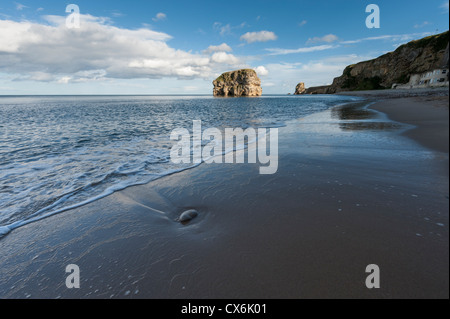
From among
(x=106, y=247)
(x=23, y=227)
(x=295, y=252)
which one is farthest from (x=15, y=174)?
(x=295, y=252)

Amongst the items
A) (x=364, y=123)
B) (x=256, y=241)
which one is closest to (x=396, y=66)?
(x=364, y=123)

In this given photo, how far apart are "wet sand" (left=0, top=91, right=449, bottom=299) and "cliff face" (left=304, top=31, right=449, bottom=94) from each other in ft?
230

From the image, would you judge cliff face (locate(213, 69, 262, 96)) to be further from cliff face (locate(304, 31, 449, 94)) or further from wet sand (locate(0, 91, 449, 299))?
wet sand (locate(0, 91, 449, 299))

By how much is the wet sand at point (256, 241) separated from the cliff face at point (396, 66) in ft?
230

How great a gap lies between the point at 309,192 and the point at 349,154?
388cm

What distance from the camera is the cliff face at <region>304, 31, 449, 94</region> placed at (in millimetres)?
72450

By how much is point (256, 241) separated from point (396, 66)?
127152 mm

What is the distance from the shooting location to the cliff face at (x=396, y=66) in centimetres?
7245

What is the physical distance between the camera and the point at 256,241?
341cm

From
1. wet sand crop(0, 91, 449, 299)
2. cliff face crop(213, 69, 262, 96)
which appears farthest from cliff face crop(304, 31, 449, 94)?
cliff face crop(213, 69, 262, 96)

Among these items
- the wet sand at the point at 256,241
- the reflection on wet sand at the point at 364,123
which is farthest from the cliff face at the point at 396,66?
the wet sand at the point at 256,241

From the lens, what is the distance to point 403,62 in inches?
3563

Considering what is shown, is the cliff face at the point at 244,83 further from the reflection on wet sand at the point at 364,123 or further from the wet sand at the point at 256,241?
the wet sand at the point at 256,241
